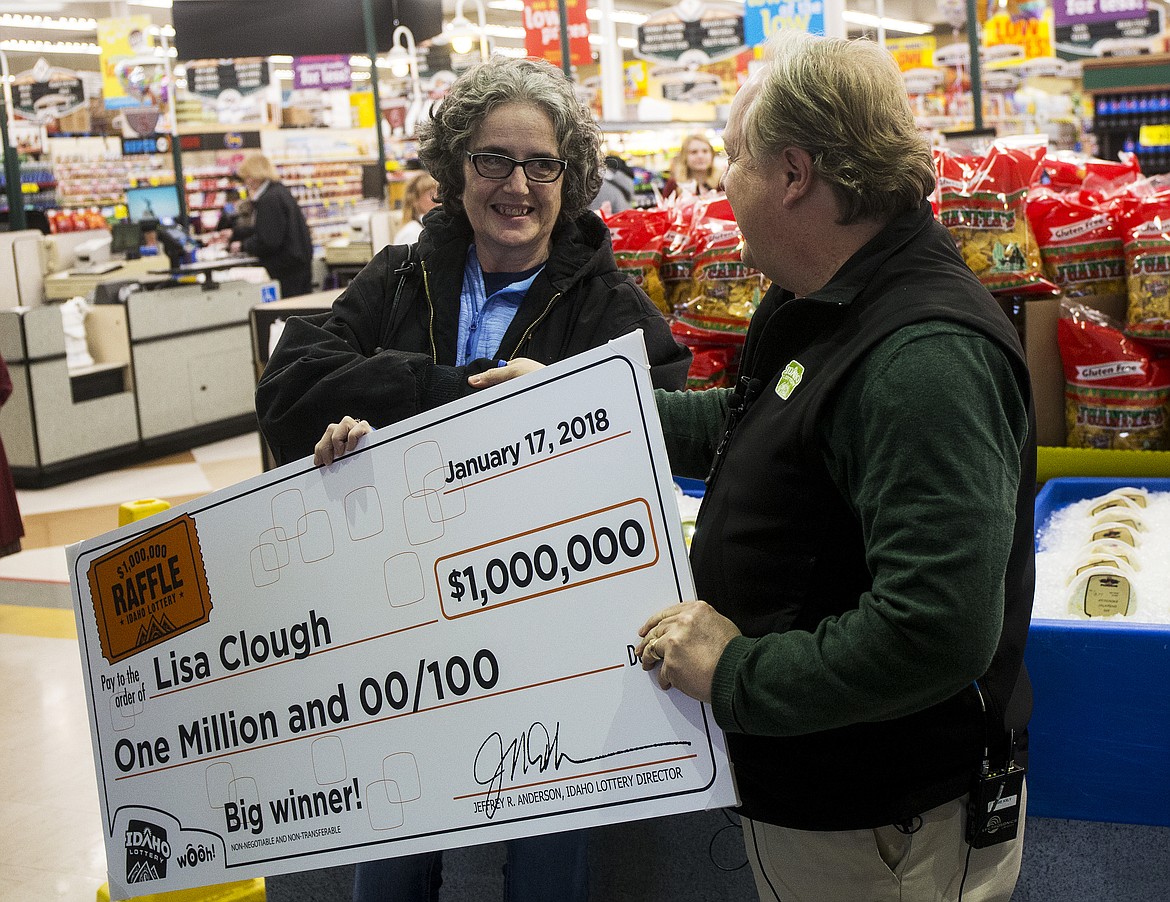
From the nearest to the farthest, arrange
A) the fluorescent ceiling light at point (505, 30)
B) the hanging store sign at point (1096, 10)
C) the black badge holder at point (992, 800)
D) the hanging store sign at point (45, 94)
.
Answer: the black badge holder at point (992, 800), the hanging store sign at point (1096, 10), the hanging store sign at point (45, 94), the fluorescent ceiling light at point (505, 30)

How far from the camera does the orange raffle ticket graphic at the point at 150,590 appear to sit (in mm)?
1847

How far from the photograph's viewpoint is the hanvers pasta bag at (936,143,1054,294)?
2678 millimetres

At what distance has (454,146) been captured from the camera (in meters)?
1.91

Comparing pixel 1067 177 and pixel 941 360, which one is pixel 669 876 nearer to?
pixel 941 360

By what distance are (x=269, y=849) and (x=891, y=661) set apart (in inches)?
41.4

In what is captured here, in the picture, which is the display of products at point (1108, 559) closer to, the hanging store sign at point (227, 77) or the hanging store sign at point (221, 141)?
the hanging store sign at point (227, 77)

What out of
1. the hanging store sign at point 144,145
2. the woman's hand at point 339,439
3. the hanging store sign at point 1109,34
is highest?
the hanging store sign at point 1109,34

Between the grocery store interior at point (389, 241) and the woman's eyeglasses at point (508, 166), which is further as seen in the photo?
the grocery store interior at point (389, 241)

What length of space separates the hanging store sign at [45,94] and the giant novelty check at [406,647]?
1315 centimetres

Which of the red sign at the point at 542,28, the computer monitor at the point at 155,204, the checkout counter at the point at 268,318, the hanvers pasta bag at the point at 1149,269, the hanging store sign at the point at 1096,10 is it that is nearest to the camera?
the hanvers pasta bag at the point at 1149,269

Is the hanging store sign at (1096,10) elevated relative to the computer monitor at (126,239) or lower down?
elevated

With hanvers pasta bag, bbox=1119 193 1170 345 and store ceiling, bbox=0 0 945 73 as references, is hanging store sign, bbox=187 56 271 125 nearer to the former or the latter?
store ceiling, bbox=0 0 945 73

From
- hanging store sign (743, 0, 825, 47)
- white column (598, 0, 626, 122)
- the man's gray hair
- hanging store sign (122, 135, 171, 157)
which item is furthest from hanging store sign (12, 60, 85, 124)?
the man's gray hair

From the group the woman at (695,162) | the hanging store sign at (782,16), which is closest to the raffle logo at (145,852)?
the hanging store sign at (782,16)
